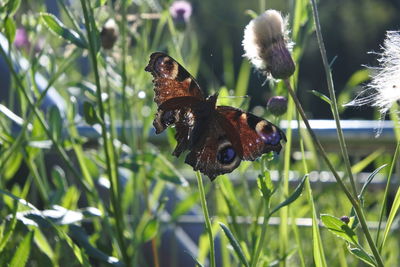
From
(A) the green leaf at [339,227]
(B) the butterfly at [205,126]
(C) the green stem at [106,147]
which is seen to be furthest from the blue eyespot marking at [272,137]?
(C) the green stem at [106,147]

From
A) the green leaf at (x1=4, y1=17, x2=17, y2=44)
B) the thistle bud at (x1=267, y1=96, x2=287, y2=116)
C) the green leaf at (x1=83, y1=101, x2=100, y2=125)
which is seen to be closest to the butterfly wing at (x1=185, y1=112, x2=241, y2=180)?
the thistle bud at (x1=267, y1=96, x2=287, y2=116)

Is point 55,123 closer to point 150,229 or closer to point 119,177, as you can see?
point 119,177

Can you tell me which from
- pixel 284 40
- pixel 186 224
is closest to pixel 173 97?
pixel 284 40

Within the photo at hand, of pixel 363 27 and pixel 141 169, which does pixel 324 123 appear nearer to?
pixel 141 169

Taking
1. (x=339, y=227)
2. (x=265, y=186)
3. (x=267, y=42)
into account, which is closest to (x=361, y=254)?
(x=339, y=227)

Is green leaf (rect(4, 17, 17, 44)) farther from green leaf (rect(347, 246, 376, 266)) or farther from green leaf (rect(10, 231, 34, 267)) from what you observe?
green leaf (rect(347, 246, 376, 266))
